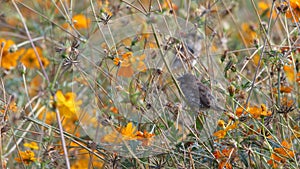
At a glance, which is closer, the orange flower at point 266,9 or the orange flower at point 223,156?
the orange flower at point 223,156

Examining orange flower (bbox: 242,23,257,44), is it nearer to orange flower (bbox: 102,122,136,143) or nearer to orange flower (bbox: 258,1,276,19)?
orange flower (bbox: 258,1,276,19)

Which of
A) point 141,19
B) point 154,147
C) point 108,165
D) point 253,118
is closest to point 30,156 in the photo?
point 108,165

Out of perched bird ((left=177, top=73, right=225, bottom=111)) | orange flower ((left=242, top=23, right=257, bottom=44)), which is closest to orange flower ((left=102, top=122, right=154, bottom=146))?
perched bird ((left=177, top=73, right=225, bottom=111))

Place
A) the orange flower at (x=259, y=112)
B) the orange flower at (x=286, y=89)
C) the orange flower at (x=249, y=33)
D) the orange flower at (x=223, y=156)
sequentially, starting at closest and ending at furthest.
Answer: the orange flower at (x=223, y=156)
the orange flower at (x=259, y=112)
the orange flower at (x=286, y=89)
the orange flower at (x=249, y=33)

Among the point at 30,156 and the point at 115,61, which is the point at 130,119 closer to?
the point at 115,61

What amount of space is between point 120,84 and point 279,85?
0.38 metres

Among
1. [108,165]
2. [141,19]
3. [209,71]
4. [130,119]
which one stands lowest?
[108,165]

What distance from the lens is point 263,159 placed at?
4.72 feet

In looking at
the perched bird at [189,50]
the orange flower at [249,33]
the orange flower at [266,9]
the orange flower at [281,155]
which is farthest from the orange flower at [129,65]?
the orange flower at [266,9]

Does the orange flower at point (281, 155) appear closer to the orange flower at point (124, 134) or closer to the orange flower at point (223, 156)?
the orange flower at point (223, 156)

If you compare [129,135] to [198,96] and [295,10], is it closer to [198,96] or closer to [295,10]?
[198,96]

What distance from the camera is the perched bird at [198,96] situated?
1386 millimetres

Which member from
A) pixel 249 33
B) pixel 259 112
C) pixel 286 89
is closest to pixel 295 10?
pixel 286 89

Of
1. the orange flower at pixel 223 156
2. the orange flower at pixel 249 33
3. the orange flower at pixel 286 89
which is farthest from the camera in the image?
the orange flower at pixel 249 33
